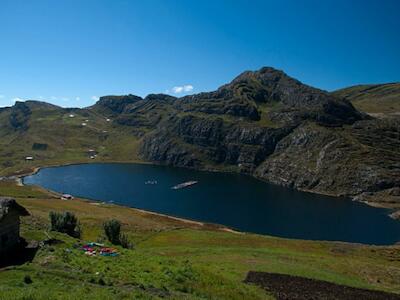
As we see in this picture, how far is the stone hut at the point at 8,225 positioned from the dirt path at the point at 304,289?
23549mm

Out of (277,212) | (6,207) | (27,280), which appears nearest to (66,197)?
(277,212)

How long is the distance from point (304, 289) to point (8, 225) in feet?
96.5

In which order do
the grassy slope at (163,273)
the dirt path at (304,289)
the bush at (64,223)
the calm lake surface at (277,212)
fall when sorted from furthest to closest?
the calm lake surface at (277,212) → the bush at (64,223) → the dirt path at (304,289) → the grassy slope at (163,273)

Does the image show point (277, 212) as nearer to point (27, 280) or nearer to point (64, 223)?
point (64, 223)

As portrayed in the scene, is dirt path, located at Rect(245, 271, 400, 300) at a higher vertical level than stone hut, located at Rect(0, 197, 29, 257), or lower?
lower

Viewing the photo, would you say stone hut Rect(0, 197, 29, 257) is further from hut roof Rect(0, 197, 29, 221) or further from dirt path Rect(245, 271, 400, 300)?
dirt path Rect(245, 271, 400, 300)

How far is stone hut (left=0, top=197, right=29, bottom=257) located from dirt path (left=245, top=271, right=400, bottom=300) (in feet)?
77.3

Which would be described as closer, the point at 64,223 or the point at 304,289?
the point at 304,289

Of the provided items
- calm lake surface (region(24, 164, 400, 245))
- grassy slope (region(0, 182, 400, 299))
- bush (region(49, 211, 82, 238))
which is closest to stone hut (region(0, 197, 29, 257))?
grassy slope (region(0, 182, 400, 299))

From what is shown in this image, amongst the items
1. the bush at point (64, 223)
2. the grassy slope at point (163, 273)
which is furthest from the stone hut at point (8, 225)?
the bush at point (64, 223)

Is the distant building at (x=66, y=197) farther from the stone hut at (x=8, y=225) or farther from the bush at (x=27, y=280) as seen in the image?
the bush at (x=27, y=280)

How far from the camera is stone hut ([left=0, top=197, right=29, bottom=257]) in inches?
1463

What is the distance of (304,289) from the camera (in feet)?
133

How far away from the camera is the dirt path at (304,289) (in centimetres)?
3905
